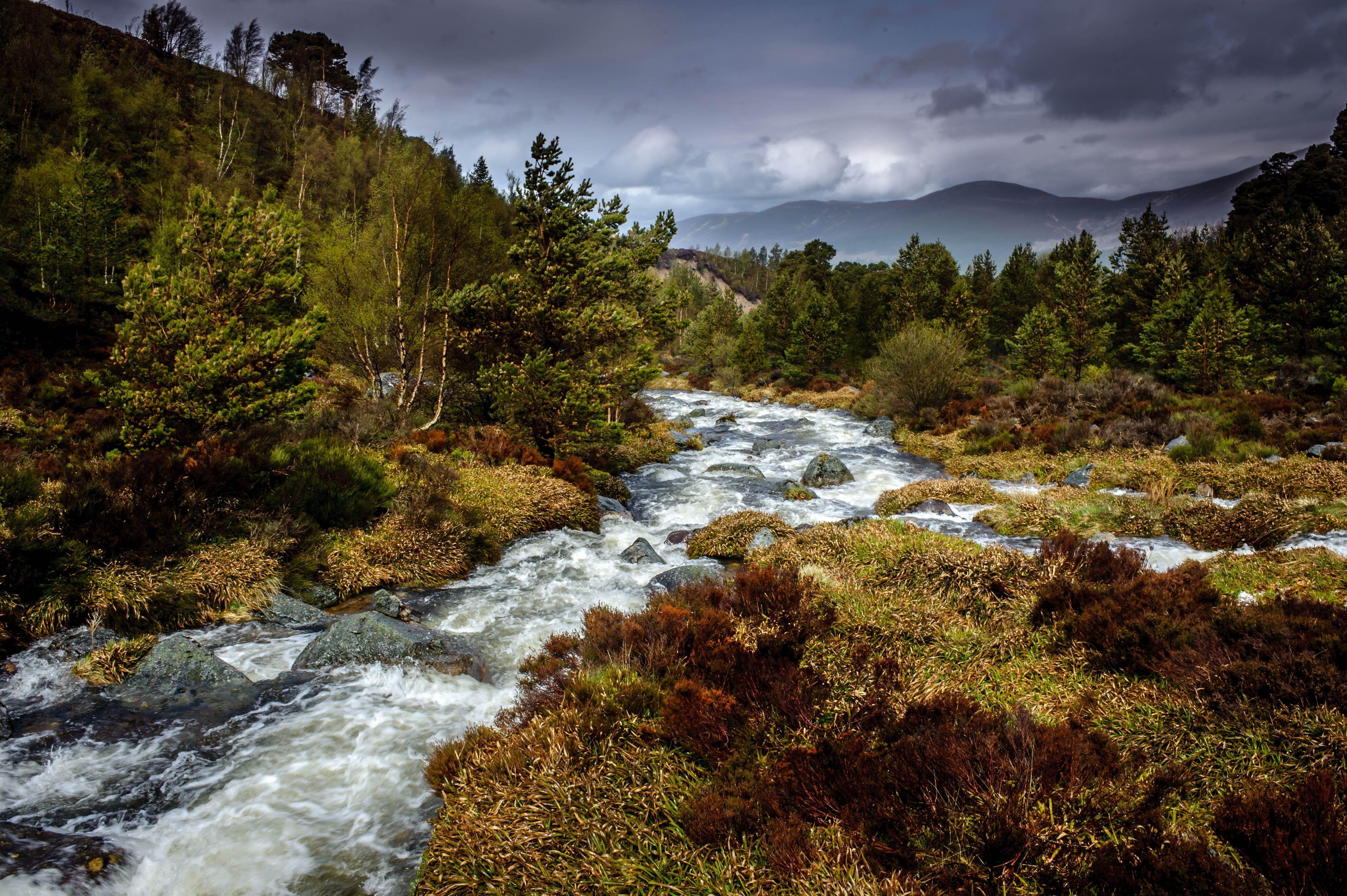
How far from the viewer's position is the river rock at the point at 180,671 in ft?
17.0

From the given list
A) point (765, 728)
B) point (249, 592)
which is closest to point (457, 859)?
point (765, 728)

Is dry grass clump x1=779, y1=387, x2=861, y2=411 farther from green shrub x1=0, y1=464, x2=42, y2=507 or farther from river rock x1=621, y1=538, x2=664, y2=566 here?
green shrub x1=0, y1=464, x2=42, y2=507

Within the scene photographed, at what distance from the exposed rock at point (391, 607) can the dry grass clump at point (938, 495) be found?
929cm

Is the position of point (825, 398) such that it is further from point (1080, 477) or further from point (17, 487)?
point (17, 487)

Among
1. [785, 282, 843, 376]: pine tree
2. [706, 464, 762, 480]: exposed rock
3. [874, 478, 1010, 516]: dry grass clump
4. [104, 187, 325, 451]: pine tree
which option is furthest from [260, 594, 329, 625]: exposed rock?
[785, 282, 843, 376]: pine tree

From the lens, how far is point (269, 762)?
14.5ft

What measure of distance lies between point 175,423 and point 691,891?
10811 mm

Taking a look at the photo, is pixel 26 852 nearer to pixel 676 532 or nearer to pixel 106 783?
pixel 106 783

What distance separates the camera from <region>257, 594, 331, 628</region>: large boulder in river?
688cm

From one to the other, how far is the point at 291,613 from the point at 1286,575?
36.8ft

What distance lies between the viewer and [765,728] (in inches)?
149

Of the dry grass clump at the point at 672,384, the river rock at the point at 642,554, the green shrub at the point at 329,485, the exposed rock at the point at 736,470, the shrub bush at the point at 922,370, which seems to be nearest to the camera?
the green shrub at the point at 329,485

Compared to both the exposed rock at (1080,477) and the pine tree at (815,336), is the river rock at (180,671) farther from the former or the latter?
the pine tree at (815,336)

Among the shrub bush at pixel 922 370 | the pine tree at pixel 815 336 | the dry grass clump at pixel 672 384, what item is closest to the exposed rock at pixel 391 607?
the shrub bush at pixel 922 370
